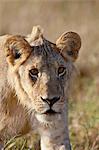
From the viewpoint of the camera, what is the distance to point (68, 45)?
21.3 feet

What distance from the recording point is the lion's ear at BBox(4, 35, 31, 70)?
6195mm

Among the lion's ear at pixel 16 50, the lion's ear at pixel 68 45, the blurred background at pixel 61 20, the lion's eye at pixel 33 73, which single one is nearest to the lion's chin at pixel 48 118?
the lion's eye at pixel 33 73

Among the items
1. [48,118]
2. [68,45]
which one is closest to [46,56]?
[68,45]

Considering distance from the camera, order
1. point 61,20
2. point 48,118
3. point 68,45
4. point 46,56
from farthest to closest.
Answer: point 61,20 < point 68,45 < point 46,56 < point 48,118

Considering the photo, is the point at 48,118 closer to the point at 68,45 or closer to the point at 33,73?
the point at 33,73

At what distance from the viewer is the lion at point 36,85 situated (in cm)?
604

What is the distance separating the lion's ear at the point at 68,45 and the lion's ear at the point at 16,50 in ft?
1.05

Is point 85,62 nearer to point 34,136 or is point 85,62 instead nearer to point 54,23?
point 54,23

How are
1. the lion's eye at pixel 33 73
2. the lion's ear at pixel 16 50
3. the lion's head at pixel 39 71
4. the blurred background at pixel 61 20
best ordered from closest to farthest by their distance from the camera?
the lion's head at pixel 39 71 < the lion's eye at pixel 33 73 < the lion's ear at pixel 16 50 < the blurred background at pixel 61 20

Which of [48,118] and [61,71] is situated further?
[61,71]

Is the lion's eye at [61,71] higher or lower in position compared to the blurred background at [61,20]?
lower

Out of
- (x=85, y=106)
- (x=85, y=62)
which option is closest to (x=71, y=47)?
(x=85, y=106)

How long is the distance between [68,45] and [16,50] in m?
0.46

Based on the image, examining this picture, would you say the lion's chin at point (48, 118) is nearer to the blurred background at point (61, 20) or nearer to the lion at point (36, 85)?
the lion at point (36, 85)
